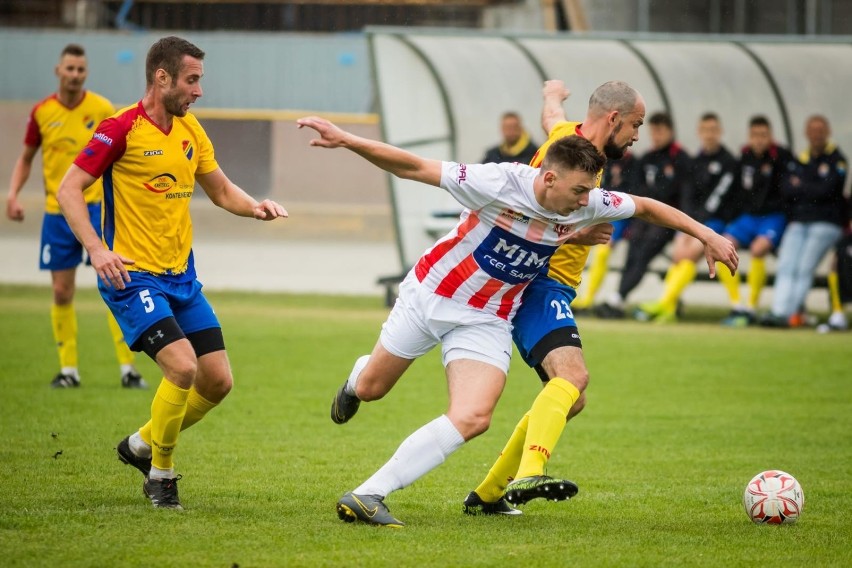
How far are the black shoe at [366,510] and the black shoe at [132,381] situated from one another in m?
4.74

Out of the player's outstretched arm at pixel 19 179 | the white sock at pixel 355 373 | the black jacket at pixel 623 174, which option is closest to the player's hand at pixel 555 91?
the white sock at pixel 355 373

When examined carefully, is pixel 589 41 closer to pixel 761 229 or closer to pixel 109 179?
pixel 761 229

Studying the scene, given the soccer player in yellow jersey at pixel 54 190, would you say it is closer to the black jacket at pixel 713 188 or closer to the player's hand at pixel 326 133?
the player's hand at pixel 326 133

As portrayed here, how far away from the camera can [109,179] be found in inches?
245

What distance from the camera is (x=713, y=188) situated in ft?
50.8

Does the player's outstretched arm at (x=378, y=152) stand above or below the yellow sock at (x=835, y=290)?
above

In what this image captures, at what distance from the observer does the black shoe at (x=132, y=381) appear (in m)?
10.1

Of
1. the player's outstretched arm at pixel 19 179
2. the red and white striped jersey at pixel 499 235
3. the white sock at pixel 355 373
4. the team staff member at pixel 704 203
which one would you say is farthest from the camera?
the team staff member at pixel 704 203

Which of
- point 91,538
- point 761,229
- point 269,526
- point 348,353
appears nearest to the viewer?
point 91,538

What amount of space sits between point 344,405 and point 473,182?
5.12 ft

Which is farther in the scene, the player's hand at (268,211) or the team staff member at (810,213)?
the team staff member at (810,213)

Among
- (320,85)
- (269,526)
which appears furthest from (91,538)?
(320,85)

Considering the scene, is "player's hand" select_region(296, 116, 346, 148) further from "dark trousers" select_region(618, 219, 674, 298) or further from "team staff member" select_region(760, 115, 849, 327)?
"team staff member" select_region(760, 115, 849, 327)

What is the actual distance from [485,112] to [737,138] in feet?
12.2
